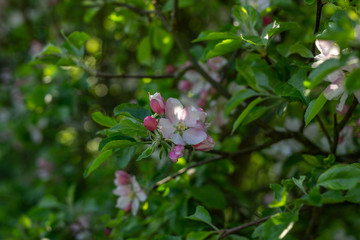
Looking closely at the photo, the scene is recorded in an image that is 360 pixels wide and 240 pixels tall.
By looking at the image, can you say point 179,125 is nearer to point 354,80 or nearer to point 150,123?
point 150,123

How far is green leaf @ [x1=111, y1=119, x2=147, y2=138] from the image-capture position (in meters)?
0.92

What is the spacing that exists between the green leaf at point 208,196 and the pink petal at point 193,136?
0.49 m

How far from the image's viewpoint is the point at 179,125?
962 mm

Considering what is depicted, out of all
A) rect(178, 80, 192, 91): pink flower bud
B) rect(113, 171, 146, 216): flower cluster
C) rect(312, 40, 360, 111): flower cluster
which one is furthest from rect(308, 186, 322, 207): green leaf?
rect(178, 80, 192, 91): pink flower bud

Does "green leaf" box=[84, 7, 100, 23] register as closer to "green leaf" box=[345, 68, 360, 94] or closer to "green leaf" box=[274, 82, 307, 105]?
"green leaf" box=[274, 82, 307, 105]

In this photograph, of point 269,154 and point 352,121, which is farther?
point 269,154

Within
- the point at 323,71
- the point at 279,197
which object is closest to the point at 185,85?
the point at 279,197

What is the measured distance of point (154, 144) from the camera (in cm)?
92

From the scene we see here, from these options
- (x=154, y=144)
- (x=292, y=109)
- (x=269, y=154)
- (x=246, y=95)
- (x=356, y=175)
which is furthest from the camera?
(x=292, y=109)

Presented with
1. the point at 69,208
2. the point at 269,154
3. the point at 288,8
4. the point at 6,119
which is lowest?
the point at 6,119

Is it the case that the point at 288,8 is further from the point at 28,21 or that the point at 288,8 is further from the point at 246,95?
the point at 28,21

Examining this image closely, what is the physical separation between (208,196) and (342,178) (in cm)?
71

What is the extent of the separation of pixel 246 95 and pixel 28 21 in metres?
2.39

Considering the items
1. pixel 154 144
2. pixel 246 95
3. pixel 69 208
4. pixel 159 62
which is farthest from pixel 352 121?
pixel 69 208
